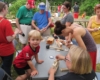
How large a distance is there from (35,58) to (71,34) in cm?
62

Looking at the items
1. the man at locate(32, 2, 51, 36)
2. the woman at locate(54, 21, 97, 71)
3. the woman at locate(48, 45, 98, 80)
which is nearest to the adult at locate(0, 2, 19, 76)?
the woman at locate(54, 21, 97, 71)

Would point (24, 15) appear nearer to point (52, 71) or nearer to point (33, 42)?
point (33, 42)

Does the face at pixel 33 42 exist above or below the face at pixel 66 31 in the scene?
below

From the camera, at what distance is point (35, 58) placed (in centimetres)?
262

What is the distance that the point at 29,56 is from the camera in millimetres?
2504

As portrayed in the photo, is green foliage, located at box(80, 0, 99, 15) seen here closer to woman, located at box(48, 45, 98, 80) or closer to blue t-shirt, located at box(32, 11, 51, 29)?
blue t-shirt, located at box(32, 11, 51, 29)

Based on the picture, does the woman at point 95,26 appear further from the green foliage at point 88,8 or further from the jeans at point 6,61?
the green foliage at point 88,8

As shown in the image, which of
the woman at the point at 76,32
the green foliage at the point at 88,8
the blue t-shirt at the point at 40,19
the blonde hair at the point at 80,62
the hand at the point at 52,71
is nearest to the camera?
the blonde hair at the point at 80,62

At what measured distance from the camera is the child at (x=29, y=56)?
250cm

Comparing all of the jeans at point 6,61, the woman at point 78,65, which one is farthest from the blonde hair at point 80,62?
the jeans at point 6,61

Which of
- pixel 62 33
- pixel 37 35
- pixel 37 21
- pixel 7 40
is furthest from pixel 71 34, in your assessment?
pixel 37 21

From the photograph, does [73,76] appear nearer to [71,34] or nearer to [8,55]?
[71,34]

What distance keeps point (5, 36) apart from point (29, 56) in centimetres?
54

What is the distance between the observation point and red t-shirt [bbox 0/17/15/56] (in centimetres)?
267
